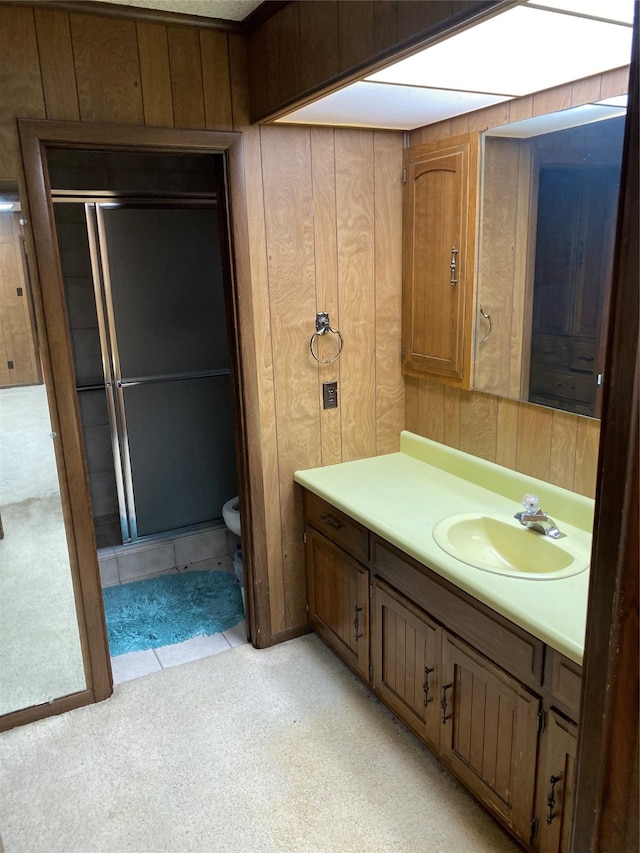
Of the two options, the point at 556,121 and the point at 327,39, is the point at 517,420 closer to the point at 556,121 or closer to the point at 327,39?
the point at 556,121

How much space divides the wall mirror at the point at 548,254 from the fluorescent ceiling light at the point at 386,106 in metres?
0.17

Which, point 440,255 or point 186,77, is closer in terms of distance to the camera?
point 186,77

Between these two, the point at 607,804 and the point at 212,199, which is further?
the point at 212,199

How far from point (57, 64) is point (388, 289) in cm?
141

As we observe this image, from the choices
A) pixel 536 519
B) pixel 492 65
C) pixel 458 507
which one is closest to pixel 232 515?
pixel 458 507

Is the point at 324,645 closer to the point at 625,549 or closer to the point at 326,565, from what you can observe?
the point at 326,565

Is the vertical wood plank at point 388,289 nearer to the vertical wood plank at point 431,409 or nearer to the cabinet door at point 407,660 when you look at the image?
the vertical wood plank at point 431,409

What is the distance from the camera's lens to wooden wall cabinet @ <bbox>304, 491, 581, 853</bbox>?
157 cm

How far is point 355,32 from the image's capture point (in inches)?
64.7

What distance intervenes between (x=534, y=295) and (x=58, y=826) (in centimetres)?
221

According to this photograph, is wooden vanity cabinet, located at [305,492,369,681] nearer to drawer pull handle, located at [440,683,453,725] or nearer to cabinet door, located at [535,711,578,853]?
drawer pull handle, located at [440,683,453,725]

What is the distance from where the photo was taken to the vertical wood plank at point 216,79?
2.19 m

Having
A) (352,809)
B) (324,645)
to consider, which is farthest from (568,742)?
(324,645)

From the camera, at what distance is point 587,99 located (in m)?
1.82
